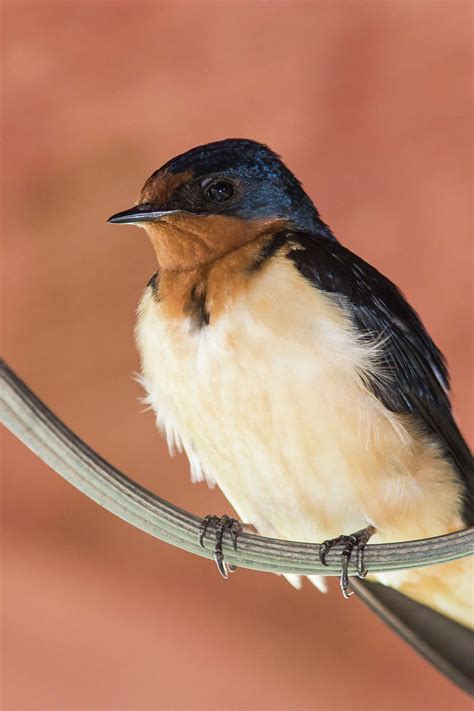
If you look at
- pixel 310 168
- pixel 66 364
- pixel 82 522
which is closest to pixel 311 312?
pixel 310 168

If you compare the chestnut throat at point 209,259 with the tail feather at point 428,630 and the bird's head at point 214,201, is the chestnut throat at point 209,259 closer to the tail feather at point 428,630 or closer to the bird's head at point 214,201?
the bird's head at point 214,201

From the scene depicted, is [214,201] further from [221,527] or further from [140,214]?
[221,527]

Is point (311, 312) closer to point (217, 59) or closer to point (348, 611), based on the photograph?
point (217, 59)

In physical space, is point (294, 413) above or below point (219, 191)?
below

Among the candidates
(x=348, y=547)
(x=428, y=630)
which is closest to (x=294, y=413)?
(x=348, y=547)

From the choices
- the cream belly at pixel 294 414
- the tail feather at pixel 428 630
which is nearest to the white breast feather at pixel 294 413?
the cream belly at pixel 294 414

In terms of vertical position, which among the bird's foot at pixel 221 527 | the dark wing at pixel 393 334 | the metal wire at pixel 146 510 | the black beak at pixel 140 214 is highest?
the black beak at pixel 140 214

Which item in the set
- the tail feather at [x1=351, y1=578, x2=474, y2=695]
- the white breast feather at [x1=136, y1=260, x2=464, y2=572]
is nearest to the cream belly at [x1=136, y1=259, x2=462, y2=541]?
the white breast feather at [x1=136, y1=260, x2=464, y2=572]
